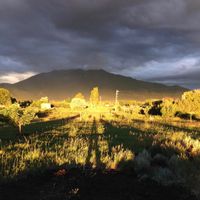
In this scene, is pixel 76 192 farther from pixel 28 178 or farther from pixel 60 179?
pixel 28 178

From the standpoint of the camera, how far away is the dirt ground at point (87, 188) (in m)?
7.89

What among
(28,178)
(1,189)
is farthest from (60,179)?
(1,189)

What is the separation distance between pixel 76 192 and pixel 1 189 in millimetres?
1962

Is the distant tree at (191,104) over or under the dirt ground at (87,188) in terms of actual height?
over

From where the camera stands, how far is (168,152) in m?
12.8

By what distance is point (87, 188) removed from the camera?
8.48 m

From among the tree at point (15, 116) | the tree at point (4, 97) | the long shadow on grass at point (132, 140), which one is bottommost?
the long shadow on grass at point (132, 140)

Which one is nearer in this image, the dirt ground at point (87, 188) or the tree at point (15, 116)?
the dirt ground at point (87, 188)

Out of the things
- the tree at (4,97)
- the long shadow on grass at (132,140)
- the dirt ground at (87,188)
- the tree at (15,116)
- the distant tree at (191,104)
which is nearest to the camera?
the dirt ground at (87,188)

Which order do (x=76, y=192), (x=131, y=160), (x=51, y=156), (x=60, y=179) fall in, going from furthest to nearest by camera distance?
1. (x=51, y=156)
2. (x=131, y=160)
3. (x=60, y=179)
4. (x=76, y=192)

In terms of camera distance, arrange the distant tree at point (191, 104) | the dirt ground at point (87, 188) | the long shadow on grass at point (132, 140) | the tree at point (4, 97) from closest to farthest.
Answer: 1. the dirt ground at point (87, 188)
2. the long shadow on grass at point (132, 140)
3. the distant tree at point (191, 104)
4. the tree at point (4, 97)

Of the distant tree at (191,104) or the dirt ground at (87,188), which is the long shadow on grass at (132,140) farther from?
the distant tree at (191,104)

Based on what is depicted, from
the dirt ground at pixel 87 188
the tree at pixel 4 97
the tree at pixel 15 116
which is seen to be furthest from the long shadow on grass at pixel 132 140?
the tree at pixel 4 97

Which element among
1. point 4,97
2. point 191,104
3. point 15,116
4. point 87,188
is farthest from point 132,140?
point 4,97
